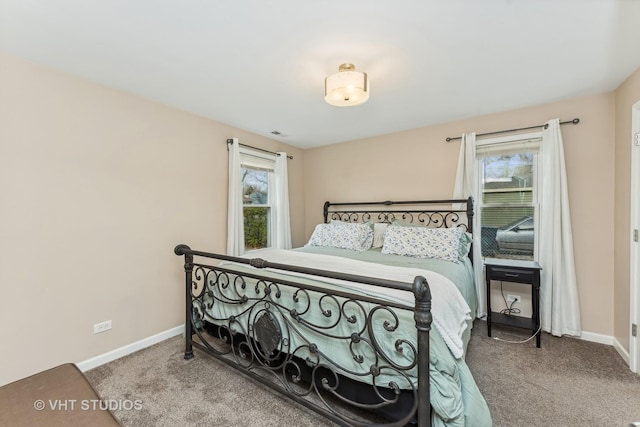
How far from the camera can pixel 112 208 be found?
7.88 feet

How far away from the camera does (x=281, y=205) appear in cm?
397

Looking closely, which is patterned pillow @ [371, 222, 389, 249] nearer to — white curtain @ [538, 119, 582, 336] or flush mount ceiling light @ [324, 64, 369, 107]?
Result: white curtain @ [538, 119, 582, 336]

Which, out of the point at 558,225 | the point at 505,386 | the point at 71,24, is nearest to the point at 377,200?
the point at 558,225

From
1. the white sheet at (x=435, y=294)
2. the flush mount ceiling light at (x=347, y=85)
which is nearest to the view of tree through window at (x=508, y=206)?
the white sheet at (x=435, y=294)

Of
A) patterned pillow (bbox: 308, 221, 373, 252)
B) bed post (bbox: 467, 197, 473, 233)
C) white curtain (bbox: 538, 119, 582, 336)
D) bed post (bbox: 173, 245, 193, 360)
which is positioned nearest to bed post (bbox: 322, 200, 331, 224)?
patterned pillow (bbox: 308, 221, 373, 252)

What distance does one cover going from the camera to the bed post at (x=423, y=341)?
120 centimetres

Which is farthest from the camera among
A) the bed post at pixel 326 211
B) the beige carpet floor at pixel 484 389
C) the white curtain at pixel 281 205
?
the bed post at pixel 326 211

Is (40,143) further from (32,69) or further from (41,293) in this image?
(41,293)

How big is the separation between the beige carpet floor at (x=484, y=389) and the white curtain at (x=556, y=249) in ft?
0.76

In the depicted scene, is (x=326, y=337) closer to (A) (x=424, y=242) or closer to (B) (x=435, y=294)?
(B) (x=435, y=294)

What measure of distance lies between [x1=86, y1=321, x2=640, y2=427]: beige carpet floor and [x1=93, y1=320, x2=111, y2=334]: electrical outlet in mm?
295

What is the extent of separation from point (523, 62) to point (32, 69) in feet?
11.8

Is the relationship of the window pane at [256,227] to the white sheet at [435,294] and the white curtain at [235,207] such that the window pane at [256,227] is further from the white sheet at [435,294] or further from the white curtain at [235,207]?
the white sheet at [435,294]

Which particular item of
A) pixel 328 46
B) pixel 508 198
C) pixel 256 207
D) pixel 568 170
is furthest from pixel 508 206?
pixel 256 207
